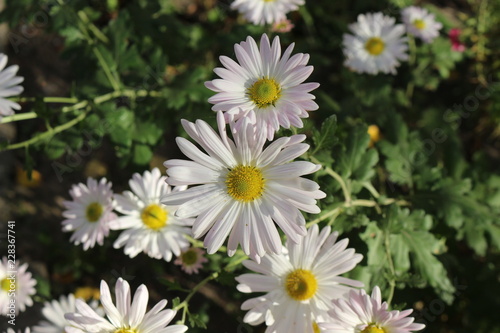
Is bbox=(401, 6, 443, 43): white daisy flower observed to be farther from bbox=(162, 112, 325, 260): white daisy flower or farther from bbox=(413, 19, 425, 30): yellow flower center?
bbox=(162, 112, 325, 260): white daisy flower

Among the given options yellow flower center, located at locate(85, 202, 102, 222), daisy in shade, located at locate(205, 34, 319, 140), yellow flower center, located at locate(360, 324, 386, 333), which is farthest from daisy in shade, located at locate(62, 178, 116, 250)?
yellow flower center, located at locate(360, 324, 386, 333)

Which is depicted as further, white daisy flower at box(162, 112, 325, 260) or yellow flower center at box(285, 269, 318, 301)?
yellow flower center at box(285, 269, 318, 301)

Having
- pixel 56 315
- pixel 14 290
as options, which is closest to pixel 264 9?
pixel 56 315

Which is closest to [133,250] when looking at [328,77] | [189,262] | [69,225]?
[189,262]

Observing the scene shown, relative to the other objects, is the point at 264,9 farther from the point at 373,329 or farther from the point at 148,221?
the point at 373,329

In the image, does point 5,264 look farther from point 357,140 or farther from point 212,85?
point 357,140

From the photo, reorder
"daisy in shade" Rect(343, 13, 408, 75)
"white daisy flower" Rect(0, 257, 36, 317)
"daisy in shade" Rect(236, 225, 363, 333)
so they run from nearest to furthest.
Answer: "daisy in shade" Rect(236, 225, 363, 333) < "white daisy flower" Rect(0, 257, 36, 317) < "daisy in shade" Rect(343, 13, 408, 75)

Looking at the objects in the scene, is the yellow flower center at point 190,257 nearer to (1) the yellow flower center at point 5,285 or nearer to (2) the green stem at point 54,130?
(2) the green stem at point 54,130
